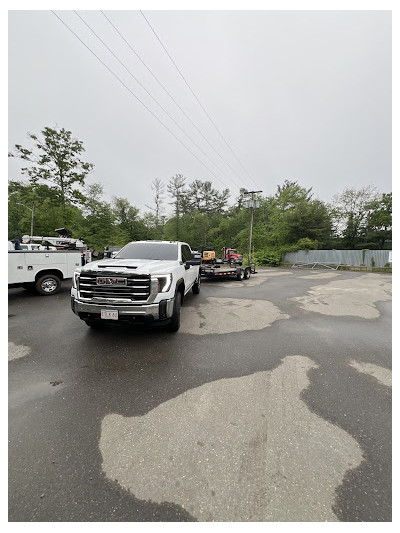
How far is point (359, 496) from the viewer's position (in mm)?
1574

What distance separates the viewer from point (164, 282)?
3713 millimetres

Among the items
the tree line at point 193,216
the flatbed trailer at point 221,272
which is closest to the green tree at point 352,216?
the tree line at point 193,216

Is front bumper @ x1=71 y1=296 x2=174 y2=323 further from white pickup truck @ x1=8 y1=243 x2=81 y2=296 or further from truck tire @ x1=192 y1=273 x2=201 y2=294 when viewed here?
white pickup truck @ x1=8 y1=243 x2=81 y2=296

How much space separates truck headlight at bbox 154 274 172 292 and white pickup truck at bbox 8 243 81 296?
18.8 ft

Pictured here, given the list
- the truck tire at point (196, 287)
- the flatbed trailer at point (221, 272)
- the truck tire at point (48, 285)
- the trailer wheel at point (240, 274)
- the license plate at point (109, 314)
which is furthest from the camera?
the trailer wheel at point (240, 274)

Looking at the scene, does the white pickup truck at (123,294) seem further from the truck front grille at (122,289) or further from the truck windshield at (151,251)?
the truck windshield at (151,251)

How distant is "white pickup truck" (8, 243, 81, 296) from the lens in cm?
651

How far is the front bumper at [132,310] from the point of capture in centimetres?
342

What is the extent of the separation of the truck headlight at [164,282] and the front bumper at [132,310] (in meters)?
0.23

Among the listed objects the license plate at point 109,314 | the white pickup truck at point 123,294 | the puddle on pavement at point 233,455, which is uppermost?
the white pickup truck at point 123,294

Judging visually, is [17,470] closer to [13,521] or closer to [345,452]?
[13,521]

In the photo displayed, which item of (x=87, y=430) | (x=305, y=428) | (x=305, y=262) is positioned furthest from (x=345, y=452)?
(x=305, y=262)

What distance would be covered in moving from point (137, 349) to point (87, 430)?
157 centimetres

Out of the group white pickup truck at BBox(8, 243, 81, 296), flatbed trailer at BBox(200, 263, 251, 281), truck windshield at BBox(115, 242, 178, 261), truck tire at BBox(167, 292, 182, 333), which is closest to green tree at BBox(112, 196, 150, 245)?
flatbed trailer at BBox(200, 263, 251, 281)
